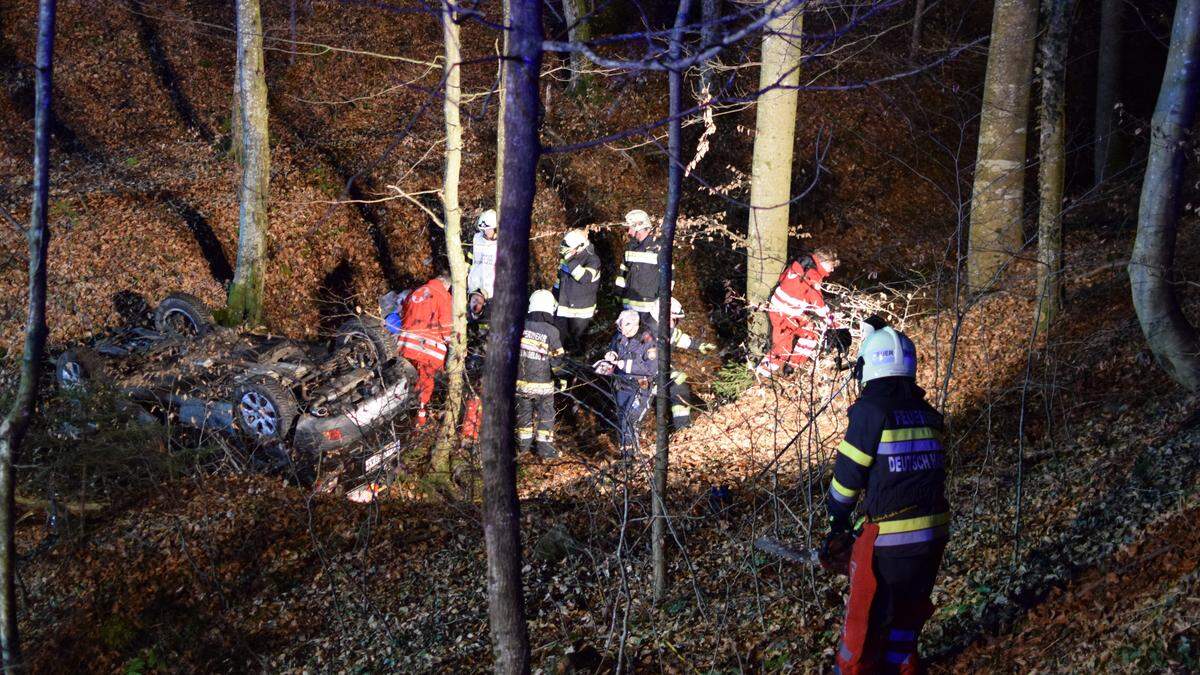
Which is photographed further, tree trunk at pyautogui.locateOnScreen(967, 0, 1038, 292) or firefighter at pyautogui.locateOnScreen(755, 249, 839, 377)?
firefighter at pyautogui.locateOnScreen(755, 249, 839, 377)

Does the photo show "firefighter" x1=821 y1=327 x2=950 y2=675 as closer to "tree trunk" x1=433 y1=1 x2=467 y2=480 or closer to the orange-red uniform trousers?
"tree trunk" x1=433 y1=1 x2=467 y2=480

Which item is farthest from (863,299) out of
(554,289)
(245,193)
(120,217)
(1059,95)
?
(120,217)

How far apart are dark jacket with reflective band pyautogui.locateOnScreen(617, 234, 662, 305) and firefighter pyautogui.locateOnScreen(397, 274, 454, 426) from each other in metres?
2.13

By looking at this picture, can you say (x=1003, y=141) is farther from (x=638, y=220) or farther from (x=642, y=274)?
(x=642, y=274)

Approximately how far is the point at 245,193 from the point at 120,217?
138 inches

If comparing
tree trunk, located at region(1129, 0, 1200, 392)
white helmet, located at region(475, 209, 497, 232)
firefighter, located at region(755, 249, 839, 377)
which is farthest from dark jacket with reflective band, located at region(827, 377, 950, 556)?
white helmet, located at region(475, 209, 497, 232)

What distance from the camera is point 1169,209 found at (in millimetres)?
6164

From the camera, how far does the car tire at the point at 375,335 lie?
910 cm

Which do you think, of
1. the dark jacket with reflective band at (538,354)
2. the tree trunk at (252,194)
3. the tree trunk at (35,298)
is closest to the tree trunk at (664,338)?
the dark jacket with reflective band at (538,354)

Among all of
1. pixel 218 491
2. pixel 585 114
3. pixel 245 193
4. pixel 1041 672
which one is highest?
pixel 585 114

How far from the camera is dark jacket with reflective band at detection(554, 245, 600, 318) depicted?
420 inches

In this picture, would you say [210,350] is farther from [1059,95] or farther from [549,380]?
[1059,95]

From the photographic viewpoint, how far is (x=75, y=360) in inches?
364

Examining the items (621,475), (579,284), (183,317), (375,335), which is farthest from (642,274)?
(183,317)
